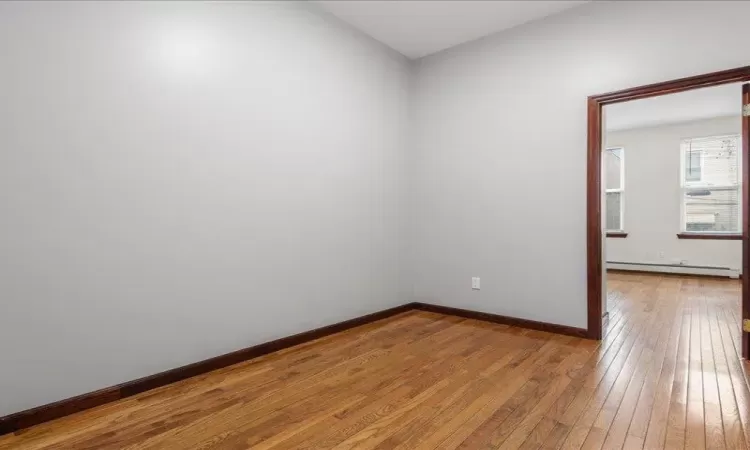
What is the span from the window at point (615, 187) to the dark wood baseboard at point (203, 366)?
5.37 meters

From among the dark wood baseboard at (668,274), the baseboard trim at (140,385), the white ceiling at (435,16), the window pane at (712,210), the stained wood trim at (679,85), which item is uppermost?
the white ceiling at (435,16)

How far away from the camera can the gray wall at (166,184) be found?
6.30 feet

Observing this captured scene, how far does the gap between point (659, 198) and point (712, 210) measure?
2.59 ft

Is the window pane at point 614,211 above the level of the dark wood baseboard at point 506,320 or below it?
above

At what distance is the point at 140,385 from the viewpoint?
2.28 meters

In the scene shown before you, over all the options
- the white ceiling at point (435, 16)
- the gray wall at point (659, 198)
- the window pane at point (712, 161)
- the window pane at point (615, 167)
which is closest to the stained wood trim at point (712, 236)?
the gray wall at point (659, 198)

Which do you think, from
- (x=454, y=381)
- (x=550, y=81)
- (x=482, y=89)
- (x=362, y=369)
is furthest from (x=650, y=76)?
(x=362, y=369)

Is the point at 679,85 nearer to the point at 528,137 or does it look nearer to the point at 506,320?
the point at 528,137

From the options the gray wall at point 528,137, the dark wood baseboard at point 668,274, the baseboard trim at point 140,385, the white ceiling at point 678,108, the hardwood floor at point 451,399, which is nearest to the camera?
the hardwood floor at point 451,399

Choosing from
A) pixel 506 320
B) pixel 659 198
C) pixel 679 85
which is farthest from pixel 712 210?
pixel 506 320

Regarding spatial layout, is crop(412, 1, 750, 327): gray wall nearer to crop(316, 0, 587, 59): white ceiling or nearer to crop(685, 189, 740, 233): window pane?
crop(316, 0, 587, 59): white ceiling

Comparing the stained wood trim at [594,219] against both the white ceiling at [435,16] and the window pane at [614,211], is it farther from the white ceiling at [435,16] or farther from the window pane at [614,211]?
the window pane at [614,211]

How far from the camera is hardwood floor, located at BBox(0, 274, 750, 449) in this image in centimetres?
179

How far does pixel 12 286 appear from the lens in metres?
1.87
